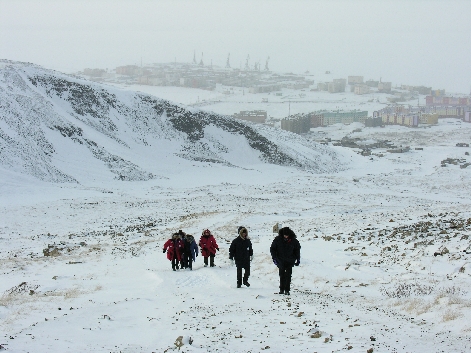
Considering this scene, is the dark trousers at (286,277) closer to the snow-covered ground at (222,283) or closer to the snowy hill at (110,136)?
the snow-covered ground at (222,283)

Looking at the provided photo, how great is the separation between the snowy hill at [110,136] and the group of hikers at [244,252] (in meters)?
29.3

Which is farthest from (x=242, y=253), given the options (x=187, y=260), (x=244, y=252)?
(x=187, y=260)

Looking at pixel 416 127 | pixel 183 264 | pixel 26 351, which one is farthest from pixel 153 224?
pixel 416 127

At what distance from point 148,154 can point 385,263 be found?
139 feet

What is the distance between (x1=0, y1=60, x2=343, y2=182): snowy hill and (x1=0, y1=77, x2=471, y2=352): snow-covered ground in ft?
32.2

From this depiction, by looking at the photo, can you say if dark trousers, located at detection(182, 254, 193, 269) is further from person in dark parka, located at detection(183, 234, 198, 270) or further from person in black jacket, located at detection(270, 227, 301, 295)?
person in black jacket, located at detection(270, 227, 301, 295)

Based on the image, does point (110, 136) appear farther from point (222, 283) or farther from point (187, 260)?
point (222, 283)

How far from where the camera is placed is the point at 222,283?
41.7 ft

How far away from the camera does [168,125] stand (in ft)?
200

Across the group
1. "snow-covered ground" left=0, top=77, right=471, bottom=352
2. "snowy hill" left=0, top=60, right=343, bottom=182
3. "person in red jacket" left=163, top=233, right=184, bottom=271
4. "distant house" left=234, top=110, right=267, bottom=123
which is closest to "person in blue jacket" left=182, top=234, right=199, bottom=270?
"person in red jacket" left=163, top=233, right=184, bottom=271

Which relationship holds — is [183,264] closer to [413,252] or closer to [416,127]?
[413,252]

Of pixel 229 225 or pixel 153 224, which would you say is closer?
pixel 229 225

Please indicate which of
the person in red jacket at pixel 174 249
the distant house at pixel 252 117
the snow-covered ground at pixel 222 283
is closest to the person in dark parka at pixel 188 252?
the person in red jacket at pixel 174 249

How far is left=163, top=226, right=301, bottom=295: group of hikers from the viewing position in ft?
35.0
